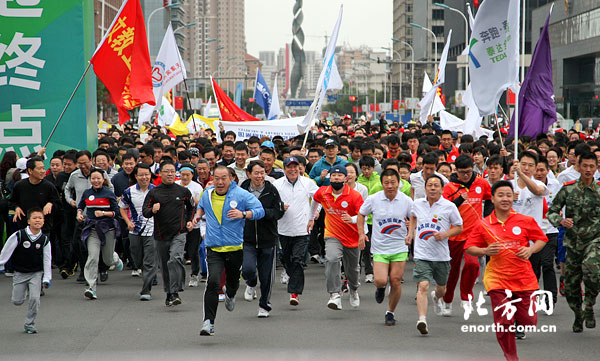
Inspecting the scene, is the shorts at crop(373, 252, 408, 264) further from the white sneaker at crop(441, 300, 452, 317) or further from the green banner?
the green banner

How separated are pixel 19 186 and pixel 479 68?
6397mm

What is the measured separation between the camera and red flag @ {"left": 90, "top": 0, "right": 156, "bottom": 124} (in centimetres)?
1455

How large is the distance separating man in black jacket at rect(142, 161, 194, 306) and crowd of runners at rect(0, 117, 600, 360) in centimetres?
2

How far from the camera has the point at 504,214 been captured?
7.18 meters

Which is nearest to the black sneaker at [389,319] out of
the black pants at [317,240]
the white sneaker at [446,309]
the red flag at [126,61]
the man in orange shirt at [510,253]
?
the white sneaker at [446,309]

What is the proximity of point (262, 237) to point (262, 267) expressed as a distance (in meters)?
0.36

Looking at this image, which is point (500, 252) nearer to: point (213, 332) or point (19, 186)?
point (213, 332)

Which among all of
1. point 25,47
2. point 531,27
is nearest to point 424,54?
point 531,27

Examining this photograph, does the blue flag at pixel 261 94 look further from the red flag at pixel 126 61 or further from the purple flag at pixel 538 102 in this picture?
the purple flag at pixel 538 102

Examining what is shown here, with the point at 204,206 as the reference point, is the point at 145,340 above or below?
below

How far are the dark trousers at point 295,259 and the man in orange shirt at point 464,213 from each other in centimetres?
176

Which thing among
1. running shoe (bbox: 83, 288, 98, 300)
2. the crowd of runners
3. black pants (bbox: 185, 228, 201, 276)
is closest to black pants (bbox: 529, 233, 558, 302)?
the crowd of runners

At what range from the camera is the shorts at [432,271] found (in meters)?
8.95

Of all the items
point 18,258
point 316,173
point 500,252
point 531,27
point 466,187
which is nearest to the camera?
point 500,252
